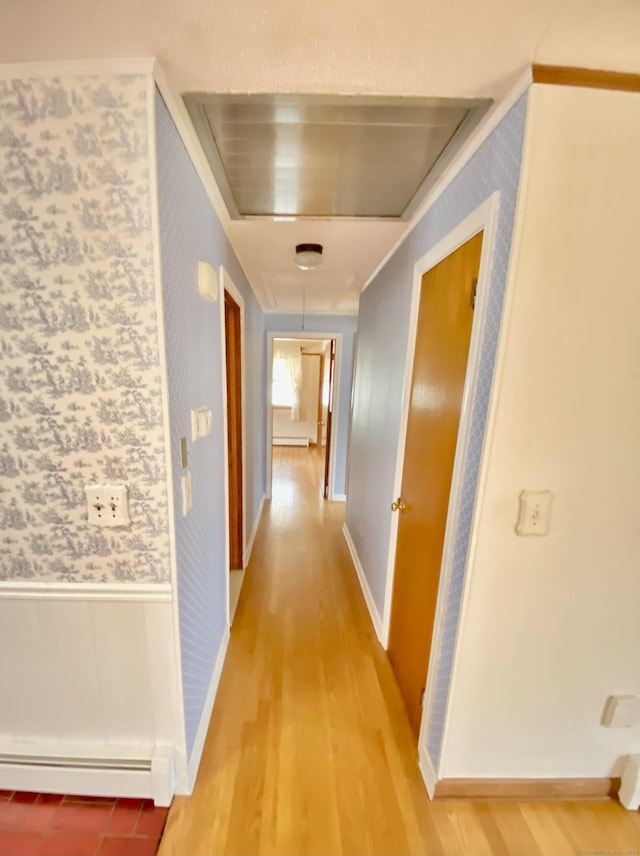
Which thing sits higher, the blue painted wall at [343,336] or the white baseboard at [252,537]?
the blue painted wall at [343,336]

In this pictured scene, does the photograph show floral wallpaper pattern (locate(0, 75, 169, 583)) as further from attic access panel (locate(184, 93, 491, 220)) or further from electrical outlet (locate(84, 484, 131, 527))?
attic access panel (locate(184, 93, 491, 220))

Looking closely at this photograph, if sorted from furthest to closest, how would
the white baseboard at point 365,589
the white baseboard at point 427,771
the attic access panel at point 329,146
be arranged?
the white baseboard at point 365,589, the white baseboard at point 427,771, the attic access panel at point 329,146

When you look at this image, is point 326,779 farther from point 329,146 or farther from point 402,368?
point 329,146

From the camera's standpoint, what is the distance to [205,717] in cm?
135

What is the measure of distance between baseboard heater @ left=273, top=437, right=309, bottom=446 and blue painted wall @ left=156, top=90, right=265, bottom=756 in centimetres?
517

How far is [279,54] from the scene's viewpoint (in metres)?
0.77

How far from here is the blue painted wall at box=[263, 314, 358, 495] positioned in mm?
3701

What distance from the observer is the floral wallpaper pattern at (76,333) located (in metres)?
0.81

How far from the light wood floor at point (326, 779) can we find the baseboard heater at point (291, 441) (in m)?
5.01

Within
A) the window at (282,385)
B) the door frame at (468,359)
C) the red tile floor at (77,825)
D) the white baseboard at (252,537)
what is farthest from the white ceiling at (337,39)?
the window at (282,385)

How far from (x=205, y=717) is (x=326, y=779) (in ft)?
1.77

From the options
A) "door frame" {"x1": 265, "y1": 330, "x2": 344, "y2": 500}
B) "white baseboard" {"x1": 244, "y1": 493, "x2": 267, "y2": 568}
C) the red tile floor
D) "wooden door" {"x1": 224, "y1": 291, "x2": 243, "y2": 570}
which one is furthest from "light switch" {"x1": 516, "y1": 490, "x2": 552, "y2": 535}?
"door frame" {"x1": 265, "y1": 330, "x2": 344, "y2": 500}

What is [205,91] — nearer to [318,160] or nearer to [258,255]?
[318,160]

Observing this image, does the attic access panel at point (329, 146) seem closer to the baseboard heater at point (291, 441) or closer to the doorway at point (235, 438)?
the doorway at point (235, 438)
